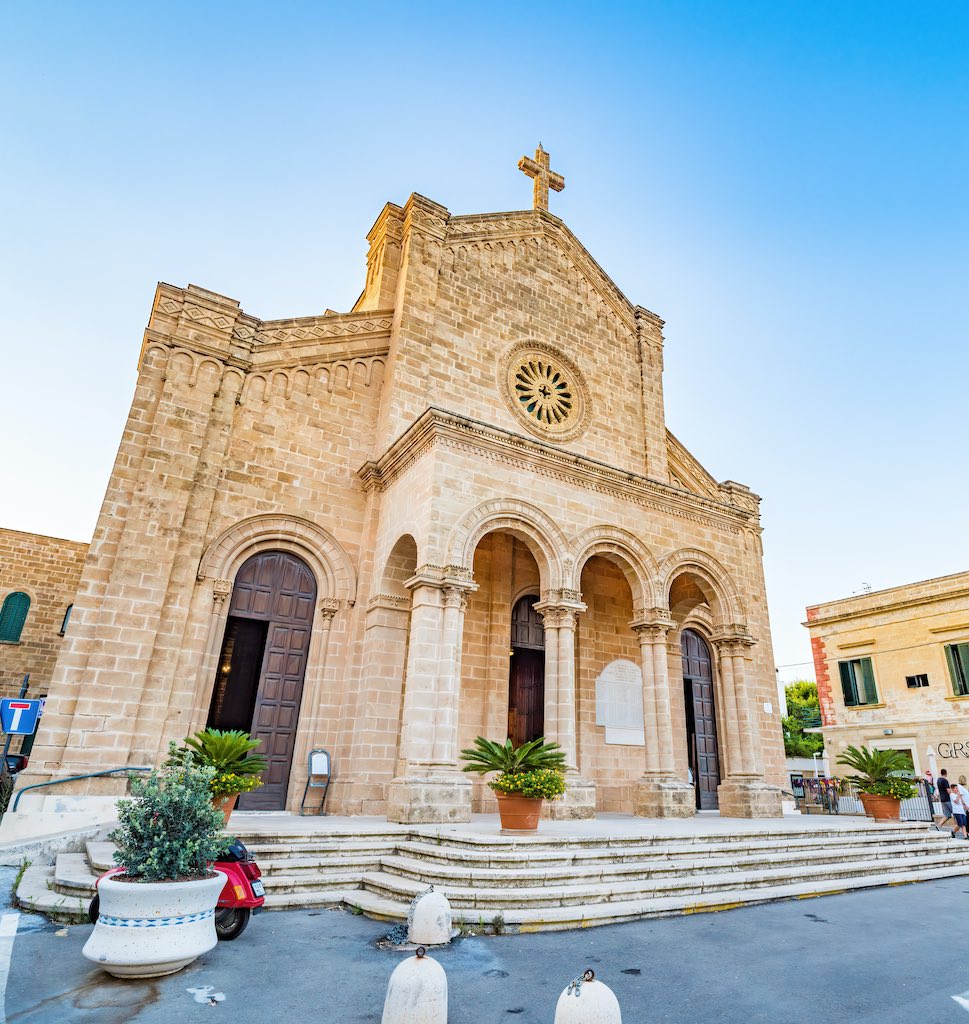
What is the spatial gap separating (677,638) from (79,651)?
1269 cm

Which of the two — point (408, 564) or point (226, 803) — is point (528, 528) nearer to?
point (408, 564)

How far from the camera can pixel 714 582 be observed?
47.5ft

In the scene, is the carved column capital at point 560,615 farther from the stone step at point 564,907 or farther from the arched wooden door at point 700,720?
the arched wooden door at point 700,720

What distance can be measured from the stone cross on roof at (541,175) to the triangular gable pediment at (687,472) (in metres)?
7.52

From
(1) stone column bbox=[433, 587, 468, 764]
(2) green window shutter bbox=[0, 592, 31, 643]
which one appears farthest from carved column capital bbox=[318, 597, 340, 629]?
(2) green window shutter bbox=[0, 592, 31, 643]

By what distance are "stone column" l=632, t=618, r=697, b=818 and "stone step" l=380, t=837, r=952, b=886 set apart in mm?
2970

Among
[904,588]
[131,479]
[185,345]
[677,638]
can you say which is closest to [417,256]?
[185,345]

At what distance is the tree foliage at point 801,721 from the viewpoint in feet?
153

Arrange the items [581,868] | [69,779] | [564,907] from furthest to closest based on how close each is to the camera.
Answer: [69,779] < [581,868] < [564,907]

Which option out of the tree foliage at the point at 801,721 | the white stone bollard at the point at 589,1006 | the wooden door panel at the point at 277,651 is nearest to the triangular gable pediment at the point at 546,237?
the wooden door panel at the point at 277,651

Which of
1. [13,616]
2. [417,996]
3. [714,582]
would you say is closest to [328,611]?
[714,582]

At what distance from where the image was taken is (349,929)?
582 centimetres

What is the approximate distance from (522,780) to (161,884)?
514cm

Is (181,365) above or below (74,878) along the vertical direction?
above
